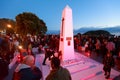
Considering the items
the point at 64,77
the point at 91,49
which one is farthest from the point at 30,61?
the point at 91,49

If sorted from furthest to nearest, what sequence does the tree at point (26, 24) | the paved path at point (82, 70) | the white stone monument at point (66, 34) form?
the tree at point (26, 24) < the white stone monument at point (66, 34) < the paved path at point (82, 70)

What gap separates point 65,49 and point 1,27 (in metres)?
83.9

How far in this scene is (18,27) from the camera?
1837 inches

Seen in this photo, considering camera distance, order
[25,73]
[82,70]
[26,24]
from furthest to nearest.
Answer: [26,24] → [82,70] → [25,73]

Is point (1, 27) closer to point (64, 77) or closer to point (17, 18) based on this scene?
point (17, 18)

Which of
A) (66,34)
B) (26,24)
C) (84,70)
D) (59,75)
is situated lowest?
(84,70)

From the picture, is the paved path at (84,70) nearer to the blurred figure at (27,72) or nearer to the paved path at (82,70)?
the paved path at (82,70)

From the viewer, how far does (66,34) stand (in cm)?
1619

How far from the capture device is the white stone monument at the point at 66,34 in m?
16.0

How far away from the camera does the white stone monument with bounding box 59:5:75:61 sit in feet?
52.6

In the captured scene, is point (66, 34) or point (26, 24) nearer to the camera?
point (66, 34)

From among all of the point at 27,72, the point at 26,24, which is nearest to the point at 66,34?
the point at 27,72

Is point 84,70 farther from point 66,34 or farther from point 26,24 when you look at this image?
point 26,24

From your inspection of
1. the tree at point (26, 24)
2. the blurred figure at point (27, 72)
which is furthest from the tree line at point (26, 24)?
the blurred figure at point (27, 72)
